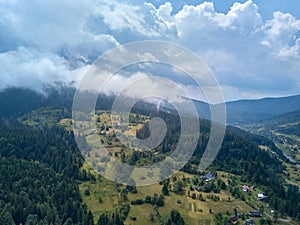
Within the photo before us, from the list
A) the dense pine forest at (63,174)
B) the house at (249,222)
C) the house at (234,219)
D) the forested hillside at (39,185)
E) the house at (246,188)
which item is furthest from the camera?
the house at (246,188)

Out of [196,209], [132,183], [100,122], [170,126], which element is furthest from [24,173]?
[100,122]

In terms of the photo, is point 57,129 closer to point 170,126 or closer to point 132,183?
point 170,126

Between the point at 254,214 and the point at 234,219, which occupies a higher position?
the point at 254,214

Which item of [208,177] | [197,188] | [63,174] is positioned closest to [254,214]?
[197,188]

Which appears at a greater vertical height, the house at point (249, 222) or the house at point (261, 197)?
the house at point (261, 197)

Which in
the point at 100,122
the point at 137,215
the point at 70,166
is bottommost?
the point at 137,215

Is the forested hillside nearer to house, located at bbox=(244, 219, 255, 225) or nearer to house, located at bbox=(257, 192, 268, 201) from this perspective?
house, located at bbox=(244, 219, 255, 225)

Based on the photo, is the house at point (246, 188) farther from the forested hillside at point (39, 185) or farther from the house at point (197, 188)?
the forested hillside at point (39, 185)

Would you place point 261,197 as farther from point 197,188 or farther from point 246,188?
point 197,188

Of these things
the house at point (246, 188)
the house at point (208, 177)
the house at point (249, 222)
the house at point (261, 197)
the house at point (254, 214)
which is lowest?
the house at point (249, 222)

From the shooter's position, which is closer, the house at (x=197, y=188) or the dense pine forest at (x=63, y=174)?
the dense pine forest at (x=63, y=174)

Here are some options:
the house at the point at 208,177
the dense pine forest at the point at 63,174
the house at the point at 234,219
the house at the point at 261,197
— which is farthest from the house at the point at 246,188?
the house at the point at 234,219
